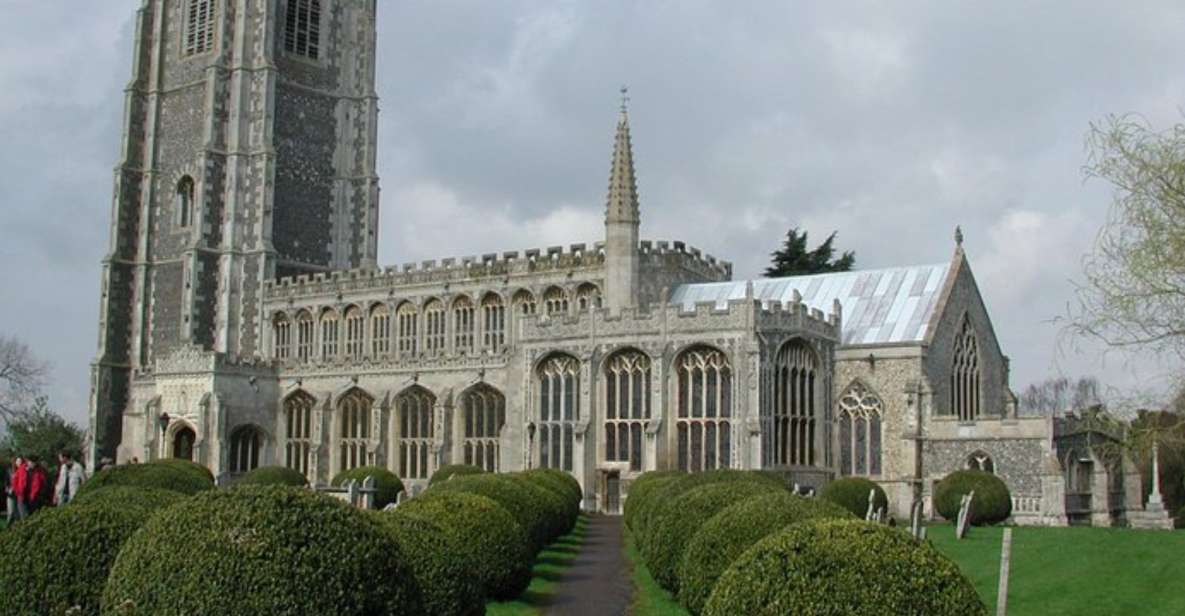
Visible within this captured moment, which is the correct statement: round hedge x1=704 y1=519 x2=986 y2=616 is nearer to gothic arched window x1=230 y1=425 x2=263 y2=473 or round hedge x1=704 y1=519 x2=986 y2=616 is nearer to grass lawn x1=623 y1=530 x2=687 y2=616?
grass lawn x1=623 y1=530 x2=687 y2=616

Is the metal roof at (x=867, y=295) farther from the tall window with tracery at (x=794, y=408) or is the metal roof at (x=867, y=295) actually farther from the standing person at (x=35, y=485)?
the standing person at (x=35, y=485)

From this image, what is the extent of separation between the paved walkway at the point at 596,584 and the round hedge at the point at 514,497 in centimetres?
93

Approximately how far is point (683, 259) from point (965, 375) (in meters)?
10.7

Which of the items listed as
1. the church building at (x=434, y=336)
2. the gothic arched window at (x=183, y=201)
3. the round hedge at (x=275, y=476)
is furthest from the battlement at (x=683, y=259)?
the gothic arched window at (x=183, y=201)

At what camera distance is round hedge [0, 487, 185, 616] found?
11414 mm

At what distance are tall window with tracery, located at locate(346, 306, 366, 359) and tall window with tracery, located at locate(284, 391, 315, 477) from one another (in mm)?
4714

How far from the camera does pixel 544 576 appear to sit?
21859mm

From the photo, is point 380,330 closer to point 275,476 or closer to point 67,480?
point 275,476

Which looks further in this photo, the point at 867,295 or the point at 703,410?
the point at 867,295

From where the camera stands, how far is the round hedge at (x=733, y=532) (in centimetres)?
1426

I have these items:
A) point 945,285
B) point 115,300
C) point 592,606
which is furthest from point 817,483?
point 115,300

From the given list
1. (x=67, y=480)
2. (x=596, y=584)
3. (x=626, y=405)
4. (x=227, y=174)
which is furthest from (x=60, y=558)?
(x=227, y=174)

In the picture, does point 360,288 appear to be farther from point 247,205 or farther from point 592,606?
point 592,606

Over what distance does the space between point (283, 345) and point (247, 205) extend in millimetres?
6675
